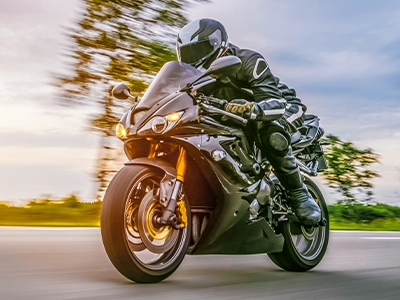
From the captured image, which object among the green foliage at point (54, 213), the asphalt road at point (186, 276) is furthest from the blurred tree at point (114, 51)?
the asphalt road at point (186, 276)

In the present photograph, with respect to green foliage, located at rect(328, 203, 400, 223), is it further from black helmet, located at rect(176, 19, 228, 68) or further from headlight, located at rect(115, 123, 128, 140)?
headlight, located at rect(115, 123, 128, 140)

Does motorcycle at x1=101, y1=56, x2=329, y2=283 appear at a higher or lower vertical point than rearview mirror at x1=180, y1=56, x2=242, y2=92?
lower

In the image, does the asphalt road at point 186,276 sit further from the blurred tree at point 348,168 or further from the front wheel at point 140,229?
the blurred tree at point 348,168

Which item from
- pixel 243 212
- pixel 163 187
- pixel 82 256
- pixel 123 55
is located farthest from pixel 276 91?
pixel 123 55

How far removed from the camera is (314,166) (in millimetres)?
6309

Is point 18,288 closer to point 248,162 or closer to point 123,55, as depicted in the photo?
point 248,162

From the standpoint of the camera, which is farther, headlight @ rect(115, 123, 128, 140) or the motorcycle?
headlight @ rect(115, 123, 128, 140)

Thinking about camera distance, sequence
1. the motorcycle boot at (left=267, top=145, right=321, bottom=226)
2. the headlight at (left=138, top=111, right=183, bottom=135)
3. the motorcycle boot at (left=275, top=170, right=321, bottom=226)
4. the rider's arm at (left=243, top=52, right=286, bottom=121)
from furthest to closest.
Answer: the motorcycle boot at (left=275, top=170, right=321, bottom=226), the motorcycle boot at (left=267, top=145, right=321, bottom=226), the rider's arm at (left=243, top=52, right=286, bottom=121), the headlight at (left=138, top=111, right=183, bottom=135)

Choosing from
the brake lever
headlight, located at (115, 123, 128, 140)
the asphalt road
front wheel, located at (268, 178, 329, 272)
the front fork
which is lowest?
the asphalt road

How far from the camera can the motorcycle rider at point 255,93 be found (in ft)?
16.3

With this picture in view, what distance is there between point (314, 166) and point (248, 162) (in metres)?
1.46

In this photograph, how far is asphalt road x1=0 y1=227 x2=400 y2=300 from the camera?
4.09 metres

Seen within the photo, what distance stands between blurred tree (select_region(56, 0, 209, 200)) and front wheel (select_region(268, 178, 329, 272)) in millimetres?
6431

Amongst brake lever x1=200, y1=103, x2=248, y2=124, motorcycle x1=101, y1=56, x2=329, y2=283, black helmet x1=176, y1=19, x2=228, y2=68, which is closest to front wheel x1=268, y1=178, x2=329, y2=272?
motorcycle x1=101, y1=56, x2=329, y2=283
